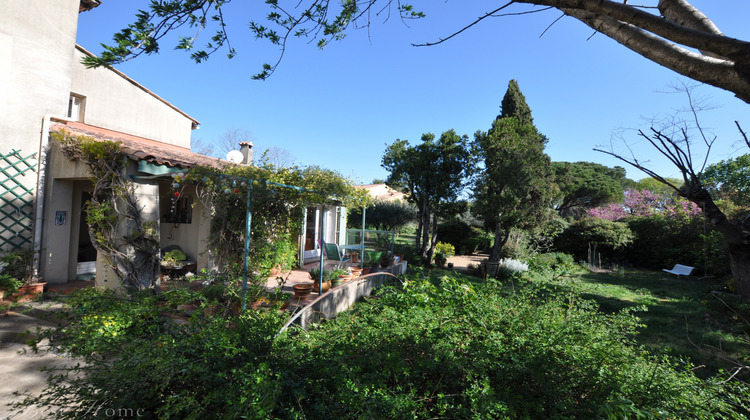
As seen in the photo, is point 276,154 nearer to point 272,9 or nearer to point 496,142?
point 496,142

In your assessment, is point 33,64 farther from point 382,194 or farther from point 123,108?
point 382,194

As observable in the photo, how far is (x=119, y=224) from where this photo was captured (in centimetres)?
541

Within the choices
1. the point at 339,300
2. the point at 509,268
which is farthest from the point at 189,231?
the point at 509,268

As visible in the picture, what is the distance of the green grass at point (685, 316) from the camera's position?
432 centimetres

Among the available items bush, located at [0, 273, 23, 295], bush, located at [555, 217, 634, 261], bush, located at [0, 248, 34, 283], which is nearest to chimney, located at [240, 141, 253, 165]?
bush, located at [0, 248, 34, 283]

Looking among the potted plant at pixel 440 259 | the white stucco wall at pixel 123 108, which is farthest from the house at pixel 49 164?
the potted plant at pixel 440 259

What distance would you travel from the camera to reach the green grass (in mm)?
4316

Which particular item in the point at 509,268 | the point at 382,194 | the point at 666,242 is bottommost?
the point at 509,268

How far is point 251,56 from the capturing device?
10.8 ft

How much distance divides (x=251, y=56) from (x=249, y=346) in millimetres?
2798

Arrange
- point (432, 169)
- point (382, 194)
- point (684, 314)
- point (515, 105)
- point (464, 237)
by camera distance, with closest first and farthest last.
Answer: point (684, 314), point (432, 169), point (515, 105), point (464, 237), point (382, 194)

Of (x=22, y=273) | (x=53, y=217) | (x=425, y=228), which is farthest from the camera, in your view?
(x=425, y=228)

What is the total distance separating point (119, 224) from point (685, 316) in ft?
26.5

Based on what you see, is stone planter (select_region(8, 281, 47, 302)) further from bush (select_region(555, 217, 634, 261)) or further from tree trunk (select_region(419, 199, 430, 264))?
bush (select_region(555, 217, 634, 261))
